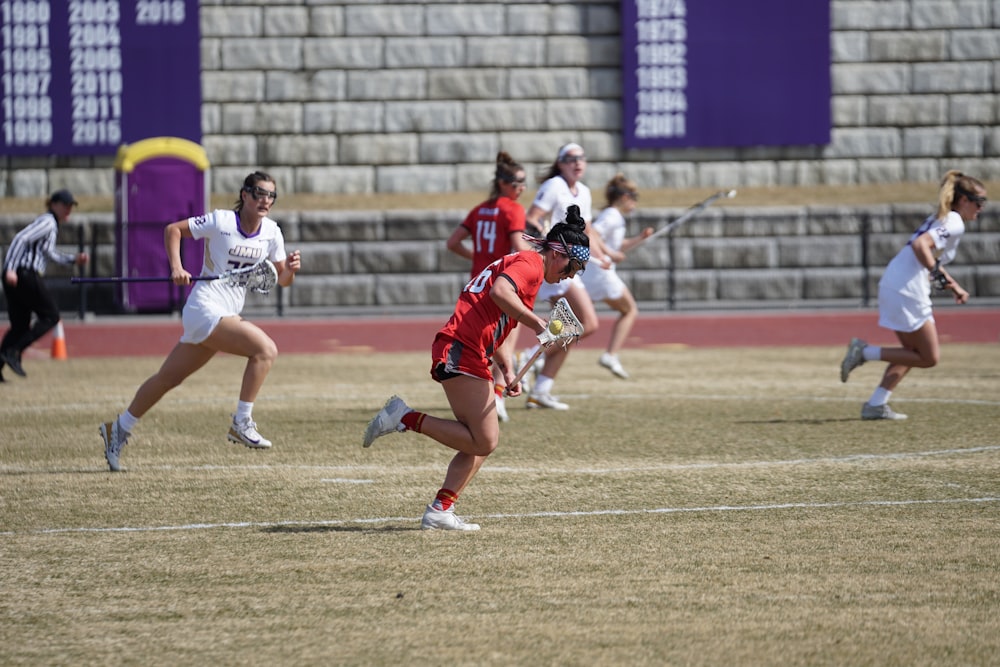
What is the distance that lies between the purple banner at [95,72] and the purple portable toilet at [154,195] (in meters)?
1.41

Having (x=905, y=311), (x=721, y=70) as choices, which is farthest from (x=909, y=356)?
(x=721, y=70)

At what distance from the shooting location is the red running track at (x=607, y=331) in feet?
66.0

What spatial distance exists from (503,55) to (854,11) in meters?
5.97

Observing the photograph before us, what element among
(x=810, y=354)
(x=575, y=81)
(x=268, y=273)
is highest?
(x=575, y=81)

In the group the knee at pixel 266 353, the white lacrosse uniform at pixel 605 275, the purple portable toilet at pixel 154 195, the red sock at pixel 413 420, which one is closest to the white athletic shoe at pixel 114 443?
the knee at pixel 266 353

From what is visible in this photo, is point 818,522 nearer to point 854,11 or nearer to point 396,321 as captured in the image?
point 396,321

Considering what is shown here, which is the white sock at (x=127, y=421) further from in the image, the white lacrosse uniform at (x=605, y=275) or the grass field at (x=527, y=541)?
the white lacrosse uniform at (x=605, y=275)

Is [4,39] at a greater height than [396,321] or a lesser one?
greater

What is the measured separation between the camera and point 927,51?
1050 inches

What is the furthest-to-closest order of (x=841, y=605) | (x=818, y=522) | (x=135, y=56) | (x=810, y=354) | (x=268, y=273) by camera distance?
1. (x=135, y=56)
2. (x=810, y=354)
3. (x=268, y=273)
4. (x=818, y=522)
5. (x=841, y=605)

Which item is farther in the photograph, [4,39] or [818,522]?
[4,39]

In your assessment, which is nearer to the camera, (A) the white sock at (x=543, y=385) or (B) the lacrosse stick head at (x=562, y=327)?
(B) the lacrosse stick head at (x=562, y=327)

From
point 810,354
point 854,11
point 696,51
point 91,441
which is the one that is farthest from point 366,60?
point 91,441

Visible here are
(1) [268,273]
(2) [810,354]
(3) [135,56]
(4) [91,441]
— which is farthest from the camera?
(3) [135,56]
